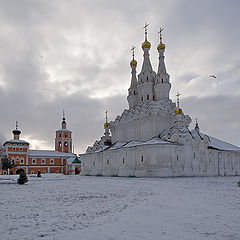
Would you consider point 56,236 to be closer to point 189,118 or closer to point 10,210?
point 10,210

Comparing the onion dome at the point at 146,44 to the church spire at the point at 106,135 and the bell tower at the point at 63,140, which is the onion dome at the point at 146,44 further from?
the bell tower at the point at 63,140

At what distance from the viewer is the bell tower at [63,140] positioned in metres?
67.8

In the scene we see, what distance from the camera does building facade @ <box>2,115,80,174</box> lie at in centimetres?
5719

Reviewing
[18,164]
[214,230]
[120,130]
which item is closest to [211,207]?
[214,230]

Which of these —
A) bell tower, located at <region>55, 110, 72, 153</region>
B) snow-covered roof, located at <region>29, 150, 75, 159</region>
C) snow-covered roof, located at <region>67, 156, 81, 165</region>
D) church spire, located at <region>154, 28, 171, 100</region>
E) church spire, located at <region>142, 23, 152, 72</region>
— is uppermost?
church spire, located at <region>142, 23, 152, 72</region>

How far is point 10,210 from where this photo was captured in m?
8.37

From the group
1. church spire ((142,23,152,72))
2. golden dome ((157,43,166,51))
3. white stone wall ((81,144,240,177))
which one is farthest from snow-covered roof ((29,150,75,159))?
golden dome ((157,43,166,51))

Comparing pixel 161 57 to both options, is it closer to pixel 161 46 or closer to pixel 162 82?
pixel 161 46

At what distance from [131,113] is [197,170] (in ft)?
43.1

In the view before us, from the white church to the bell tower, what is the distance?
2355cm

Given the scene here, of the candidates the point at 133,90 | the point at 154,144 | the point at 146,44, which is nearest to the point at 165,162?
the point at 154,144

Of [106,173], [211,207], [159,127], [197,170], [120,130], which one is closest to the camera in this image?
[211,207]

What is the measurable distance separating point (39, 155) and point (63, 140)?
8.89 meters

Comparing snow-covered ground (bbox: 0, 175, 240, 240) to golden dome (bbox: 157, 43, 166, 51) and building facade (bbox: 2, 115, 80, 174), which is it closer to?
golden dome (bbox: 157, 43, 166, 51)
